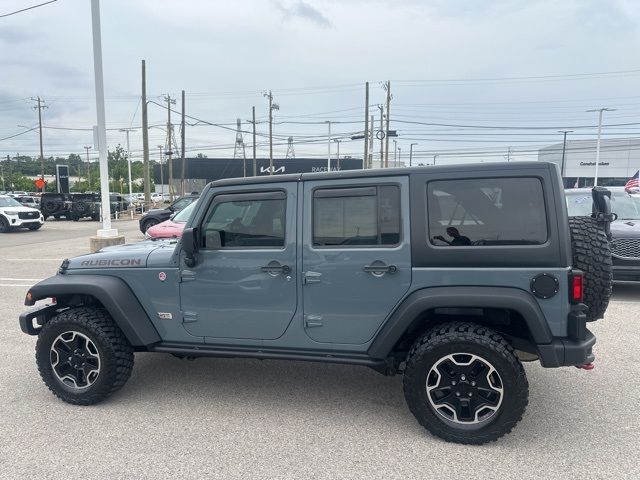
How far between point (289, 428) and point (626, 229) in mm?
6490

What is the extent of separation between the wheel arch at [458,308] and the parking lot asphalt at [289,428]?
686mm

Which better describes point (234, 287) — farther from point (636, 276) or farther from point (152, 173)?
point (152, 173)

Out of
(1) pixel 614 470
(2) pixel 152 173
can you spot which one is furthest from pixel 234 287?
(2) pixel 152 173

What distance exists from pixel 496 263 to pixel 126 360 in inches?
116

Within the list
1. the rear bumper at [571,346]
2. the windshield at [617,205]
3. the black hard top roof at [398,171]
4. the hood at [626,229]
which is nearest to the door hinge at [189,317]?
the black hard top roof at [398,171]

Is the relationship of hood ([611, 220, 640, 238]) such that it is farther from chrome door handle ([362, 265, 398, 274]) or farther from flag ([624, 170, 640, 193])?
chrome door handle ([362, 265, 398, 274])

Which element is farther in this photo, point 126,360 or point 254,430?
point 126,360

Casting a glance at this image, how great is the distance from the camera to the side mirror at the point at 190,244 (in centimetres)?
347

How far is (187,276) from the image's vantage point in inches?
145

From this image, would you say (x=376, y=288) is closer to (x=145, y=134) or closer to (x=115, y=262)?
(x=115, y=262)

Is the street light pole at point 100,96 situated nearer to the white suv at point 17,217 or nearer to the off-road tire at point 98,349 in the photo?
the off-road tire at point 98,349

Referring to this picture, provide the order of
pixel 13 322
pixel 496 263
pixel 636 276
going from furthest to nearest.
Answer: pixel 636 276 → pixel 13 322 → pixel 496 263

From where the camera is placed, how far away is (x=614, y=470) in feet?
9.39

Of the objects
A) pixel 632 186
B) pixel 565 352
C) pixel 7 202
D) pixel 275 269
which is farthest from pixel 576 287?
pixel 7 202
